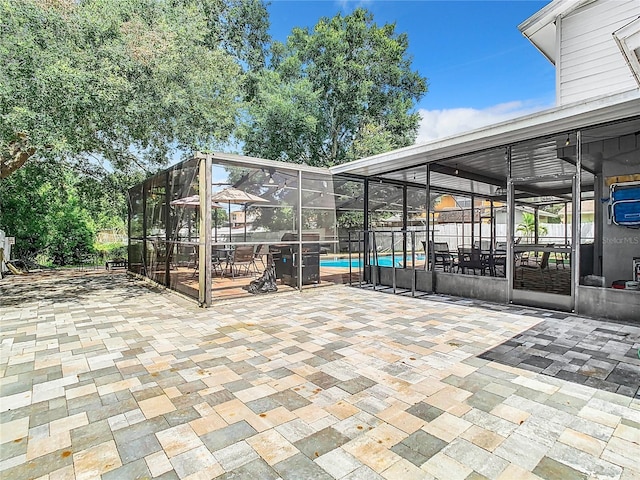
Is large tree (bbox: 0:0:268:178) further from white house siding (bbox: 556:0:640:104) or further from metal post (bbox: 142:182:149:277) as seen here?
white house siding (bbox: 556:0:640:104)

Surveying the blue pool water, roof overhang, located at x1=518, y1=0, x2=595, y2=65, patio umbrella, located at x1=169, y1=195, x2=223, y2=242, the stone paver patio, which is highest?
roof overhang, located at x1=518, y1=0, x2=595, y2=65

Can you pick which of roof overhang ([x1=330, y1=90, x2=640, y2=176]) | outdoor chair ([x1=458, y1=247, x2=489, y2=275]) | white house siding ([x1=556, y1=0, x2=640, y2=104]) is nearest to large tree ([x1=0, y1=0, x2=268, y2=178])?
roof overhang ([x1=330, y1=90, x2=640, y2=176])

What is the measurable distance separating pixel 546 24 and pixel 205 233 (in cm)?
757

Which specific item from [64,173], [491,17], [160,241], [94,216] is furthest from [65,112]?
[491,17]

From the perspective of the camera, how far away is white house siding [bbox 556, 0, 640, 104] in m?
5.71

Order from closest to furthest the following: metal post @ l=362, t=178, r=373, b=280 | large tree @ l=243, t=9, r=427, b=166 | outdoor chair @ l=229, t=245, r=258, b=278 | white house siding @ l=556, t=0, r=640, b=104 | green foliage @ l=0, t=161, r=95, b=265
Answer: white house siding @ l=556, t=0, r=640, b=104, outdoor chair @ l=229, t=245, r=258, b=278, metal post @ l=362, t=178, r=373, b=280, green foliage @ l=0, t=161, r=95, b=265, large tree @ l=243, t=9, r=427, b=166

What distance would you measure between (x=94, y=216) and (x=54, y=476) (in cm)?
1357

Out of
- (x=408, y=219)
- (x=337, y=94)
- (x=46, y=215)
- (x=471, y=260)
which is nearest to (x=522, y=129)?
(x=471, y=260)

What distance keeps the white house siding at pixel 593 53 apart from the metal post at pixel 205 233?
6355mm

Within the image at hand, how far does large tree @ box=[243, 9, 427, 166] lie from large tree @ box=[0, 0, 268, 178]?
6152 millimetres

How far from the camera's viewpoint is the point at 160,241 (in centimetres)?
752

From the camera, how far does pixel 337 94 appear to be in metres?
17.9

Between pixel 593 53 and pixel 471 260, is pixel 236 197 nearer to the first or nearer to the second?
pixel 471 260

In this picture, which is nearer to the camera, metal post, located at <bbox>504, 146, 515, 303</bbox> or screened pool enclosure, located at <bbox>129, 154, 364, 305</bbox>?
metal post, located at <bbox>504, 146, 515, 303</bbox>
